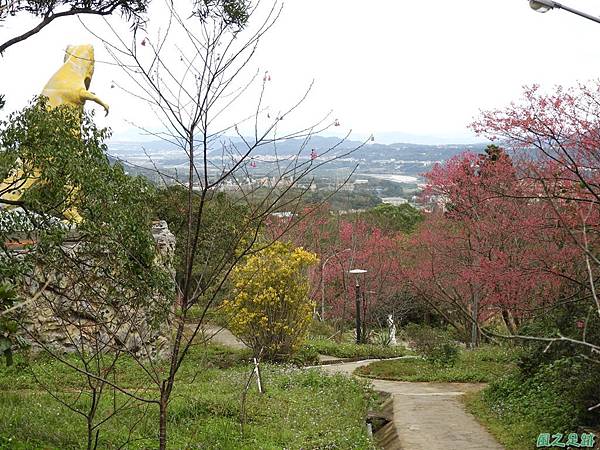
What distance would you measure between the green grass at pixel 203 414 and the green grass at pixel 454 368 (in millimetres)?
2222

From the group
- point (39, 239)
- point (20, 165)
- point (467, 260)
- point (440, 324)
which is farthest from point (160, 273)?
point (440, 324)

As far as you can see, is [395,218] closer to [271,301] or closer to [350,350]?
[350,350]

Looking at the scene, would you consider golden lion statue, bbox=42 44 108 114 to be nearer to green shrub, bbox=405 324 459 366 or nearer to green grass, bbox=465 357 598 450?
green grass, bbox=465 357 598 450

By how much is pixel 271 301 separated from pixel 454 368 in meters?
3.92

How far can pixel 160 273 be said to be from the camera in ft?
20.2

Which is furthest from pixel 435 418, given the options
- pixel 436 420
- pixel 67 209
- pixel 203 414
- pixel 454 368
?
pixel 67 209

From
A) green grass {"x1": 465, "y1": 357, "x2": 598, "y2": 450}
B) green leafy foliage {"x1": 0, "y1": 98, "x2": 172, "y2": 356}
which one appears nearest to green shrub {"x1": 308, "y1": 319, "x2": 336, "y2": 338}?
green grass {"x1": 465, "y1": 357, "x2": 598, "y2": 450}

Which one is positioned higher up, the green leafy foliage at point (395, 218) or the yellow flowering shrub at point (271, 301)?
the green leafy foliage at point (395, 218)

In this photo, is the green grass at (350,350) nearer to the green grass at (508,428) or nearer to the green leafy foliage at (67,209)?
the green grass at (508,428)

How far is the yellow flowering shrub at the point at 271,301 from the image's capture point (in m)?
13.9

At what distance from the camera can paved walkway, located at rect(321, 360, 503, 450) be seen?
25.3 feet

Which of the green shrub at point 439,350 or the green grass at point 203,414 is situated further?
the green shrub at point 439,350

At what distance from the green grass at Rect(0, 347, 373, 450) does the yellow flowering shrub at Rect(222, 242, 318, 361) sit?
249 cm

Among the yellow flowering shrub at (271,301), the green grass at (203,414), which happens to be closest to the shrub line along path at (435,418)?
the green grass at (203,414)
